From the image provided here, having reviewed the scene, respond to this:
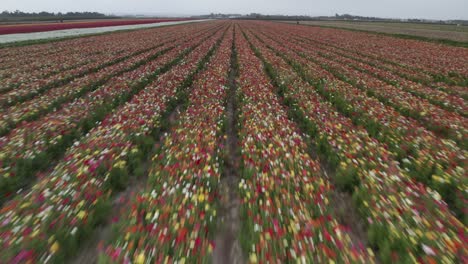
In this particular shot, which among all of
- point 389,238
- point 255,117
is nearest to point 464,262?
point 389,238

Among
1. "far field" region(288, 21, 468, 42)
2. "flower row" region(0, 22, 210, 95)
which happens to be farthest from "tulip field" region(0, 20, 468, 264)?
"far field" region(288, 21, 468, 42)

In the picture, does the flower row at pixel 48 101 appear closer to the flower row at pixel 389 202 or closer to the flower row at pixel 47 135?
the flower row at pixel 47 135

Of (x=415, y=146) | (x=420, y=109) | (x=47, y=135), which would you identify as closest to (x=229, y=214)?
(x=415, y=146)

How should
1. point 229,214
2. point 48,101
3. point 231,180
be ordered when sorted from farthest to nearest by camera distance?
point 48,101 < point 231,180 < point 229,214

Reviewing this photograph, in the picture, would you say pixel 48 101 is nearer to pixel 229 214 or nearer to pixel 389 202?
pixel 229 214

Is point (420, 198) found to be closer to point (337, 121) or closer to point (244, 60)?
point (337, 121)
